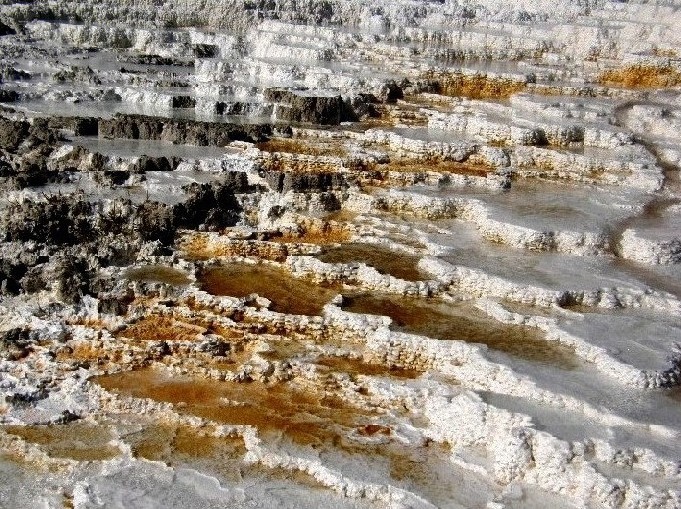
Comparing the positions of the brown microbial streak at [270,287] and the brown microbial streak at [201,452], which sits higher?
the brown microbial streak at [270,287]

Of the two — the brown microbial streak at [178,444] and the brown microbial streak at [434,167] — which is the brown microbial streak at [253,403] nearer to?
the brown microbial streak at [178,444]

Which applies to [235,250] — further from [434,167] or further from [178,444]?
[434,167]

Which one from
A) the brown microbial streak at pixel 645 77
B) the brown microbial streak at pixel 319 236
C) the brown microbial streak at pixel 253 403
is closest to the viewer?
the brown microbial streak at pixel 253 403

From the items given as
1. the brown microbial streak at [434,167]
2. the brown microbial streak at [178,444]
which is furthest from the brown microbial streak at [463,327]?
the brown microbial streak at [434,167]

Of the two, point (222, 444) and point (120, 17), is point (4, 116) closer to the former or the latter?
point (120, 17)

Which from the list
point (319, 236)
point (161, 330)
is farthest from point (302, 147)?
point (161, 330)
